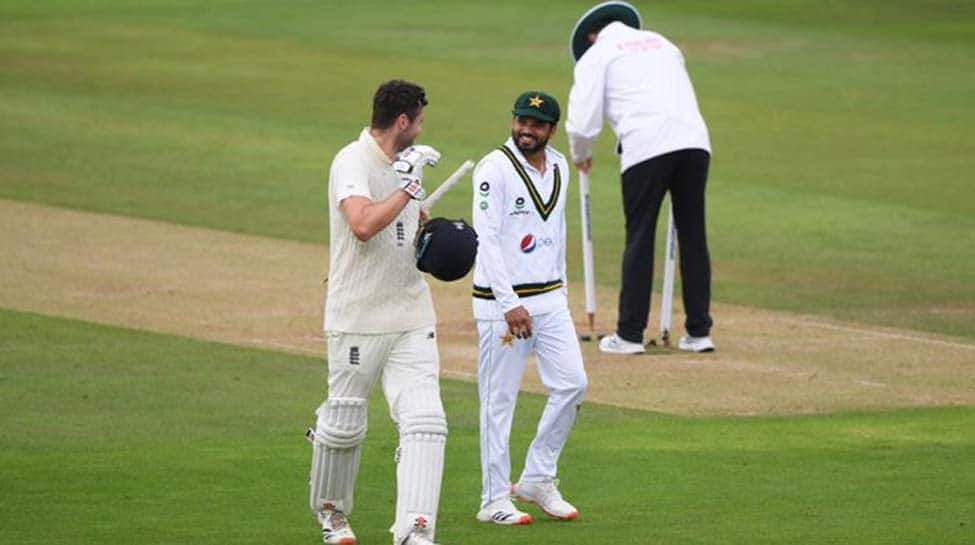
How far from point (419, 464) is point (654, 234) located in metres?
6.64

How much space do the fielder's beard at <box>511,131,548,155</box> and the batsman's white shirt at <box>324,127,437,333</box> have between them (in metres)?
1.11

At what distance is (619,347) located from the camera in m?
15.4

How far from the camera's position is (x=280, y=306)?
17.1 meters

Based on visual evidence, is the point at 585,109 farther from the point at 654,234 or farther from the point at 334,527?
the point at 334,527

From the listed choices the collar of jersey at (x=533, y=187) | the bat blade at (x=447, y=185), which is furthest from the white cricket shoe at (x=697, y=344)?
the bat blade at (x=447, y=185)

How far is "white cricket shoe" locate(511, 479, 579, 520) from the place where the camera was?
10211 mm

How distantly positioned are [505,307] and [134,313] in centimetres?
698

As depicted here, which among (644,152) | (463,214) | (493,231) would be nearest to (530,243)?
(493,231)

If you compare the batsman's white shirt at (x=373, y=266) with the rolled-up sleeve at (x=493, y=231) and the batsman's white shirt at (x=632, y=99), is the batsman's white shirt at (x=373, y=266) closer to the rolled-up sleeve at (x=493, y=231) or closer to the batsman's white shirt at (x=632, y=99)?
the rolled-up sleeve at (x=493, y=231)

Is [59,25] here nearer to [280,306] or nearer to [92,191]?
[92,191]

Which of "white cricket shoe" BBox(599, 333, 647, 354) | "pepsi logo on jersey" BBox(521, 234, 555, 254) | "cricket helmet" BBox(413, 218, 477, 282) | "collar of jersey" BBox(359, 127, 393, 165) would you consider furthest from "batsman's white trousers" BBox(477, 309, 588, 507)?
"white cricket shoe" BBox(599, 333, 647, 354)

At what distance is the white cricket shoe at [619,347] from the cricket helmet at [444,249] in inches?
239

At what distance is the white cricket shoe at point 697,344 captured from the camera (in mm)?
15469

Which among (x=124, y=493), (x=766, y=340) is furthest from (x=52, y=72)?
(x=124, y=493)
